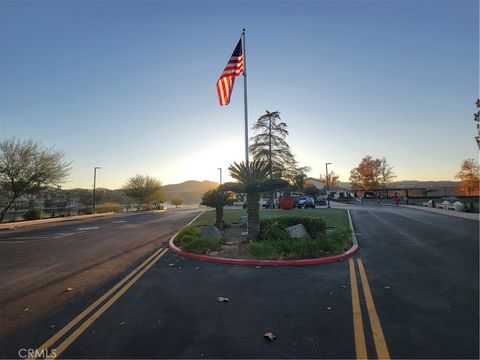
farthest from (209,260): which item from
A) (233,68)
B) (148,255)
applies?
(233,68)

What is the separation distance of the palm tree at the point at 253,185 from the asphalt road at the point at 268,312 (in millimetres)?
2819

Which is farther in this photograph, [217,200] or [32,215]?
[32,215]

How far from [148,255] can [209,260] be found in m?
2.51

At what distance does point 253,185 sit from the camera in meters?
10.8

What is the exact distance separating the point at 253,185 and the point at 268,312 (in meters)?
6.22

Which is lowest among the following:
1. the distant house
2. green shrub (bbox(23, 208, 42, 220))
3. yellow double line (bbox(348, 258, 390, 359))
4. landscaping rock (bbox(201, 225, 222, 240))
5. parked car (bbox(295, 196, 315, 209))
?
yellow double line (bbox(348, 258, 390, 359))

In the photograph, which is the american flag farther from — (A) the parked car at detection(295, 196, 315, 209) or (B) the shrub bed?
(A) the parked car at detection(295, 196, 315, 209)

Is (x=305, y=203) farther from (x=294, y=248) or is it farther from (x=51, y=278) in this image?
(x=51, y=278)

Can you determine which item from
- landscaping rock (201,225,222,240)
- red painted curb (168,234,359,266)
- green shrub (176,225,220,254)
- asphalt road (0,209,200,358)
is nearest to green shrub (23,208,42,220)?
asphalt road (0,209,200,358)

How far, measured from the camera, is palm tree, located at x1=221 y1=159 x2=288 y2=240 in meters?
10.8

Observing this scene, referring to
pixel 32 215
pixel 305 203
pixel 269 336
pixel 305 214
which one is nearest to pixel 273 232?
pixel 269 336

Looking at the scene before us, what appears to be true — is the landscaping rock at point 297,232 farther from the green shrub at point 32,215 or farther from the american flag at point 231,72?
the green shrub at point 32,215

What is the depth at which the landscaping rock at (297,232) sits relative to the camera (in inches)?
413

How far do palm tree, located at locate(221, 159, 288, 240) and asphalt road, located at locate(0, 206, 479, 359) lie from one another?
282 cm
